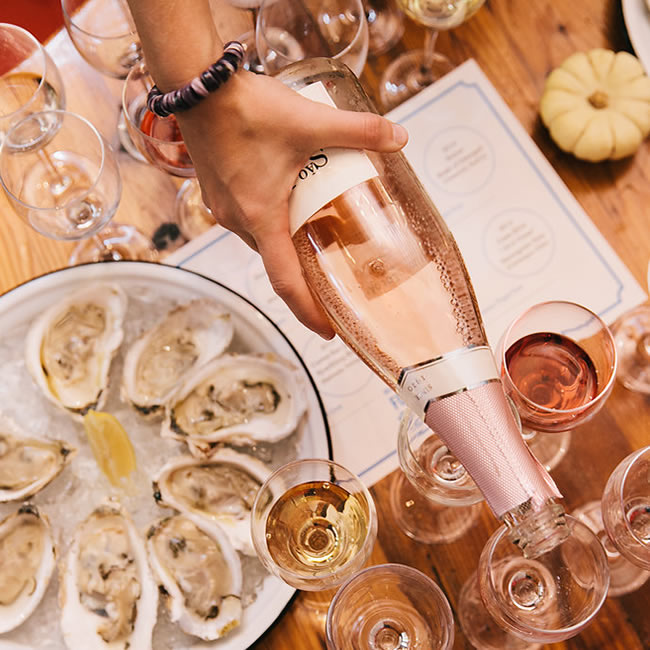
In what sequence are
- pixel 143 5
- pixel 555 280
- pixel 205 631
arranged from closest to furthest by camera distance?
pixel 143 5 < pixel 205 631 < pixel 555 280

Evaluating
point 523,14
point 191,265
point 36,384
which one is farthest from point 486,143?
point 36,384

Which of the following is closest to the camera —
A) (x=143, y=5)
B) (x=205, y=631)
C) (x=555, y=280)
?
(x=143, y=5)

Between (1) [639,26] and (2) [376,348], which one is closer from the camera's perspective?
(2) [376,348]

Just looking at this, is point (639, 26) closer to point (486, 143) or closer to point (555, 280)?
point (486, 143)

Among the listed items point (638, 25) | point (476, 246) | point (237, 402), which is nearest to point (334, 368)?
point (237, 402)

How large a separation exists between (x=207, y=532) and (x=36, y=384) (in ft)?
0.92

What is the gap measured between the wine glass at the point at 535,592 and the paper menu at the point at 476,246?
0.18 meters

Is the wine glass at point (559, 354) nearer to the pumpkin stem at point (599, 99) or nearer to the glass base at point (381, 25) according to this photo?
the pumpkin stem at point (599, 99)

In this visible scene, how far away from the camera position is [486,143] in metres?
1.02

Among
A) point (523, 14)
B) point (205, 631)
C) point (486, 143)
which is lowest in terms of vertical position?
point (205, 631)

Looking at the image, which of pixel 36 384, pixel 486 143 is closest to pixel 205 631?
pixel 36 384

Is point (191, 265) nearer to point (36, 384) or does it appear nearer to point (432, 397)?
point (36, 384)

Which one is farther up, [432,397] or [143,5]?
[143,5]

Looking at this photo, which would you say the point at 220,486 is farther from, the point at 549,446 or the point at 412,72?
A: the point at 412,72
